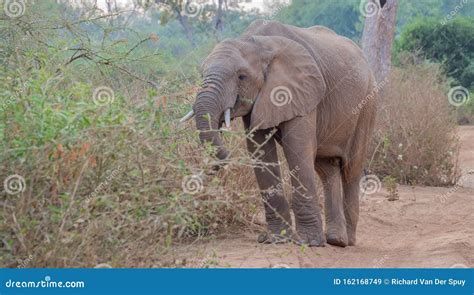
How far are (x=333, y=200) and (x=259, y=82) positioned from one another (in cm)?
162

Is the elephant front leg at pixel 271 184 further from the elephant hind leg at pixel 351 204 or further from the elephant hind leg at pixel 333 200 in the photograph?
the elephant hind leg at pixel 351 204

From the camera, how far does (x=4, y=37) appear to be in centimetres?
777

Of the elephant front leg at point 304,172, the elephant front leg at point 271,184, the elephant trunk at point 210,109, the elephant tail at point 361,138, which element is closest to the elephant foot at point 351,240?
the elephant tail at point 361,138

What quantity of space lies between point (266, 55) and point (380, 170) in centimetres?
602

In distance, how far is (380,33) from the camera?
→ 49.0 feet

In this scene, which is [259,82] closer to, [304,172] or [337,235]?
[304,172]

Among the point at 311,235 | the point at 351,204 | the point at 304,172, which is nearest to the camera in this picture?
the point at 304,172

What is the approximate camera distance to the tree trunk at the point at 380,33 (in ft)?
48.8

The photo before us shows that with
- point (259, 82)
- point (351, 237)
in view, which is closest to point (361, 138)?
point (351, 237)

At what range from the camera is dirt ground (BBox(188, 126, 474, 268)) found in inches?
276

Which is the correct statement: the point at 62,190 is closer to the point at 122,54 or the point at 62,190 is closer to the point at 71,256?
the point at 71,256

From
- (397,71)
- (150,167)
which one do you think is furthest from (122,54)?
(397,71)

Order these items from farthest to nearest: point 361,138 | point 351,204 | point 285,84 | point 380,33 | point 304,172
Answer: point 380,33
point 351,204
point 361,138
point 285,84
point 304,172

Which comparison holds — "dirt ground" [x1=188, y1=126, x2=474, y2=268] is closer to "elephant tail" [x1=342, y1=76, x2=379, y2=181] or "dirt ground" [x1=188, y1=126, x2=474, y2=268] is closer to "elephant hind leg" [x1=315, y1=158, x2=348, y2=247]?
"elephant hind leg" [x1=315, y1=158, x2=348, y2=247]
